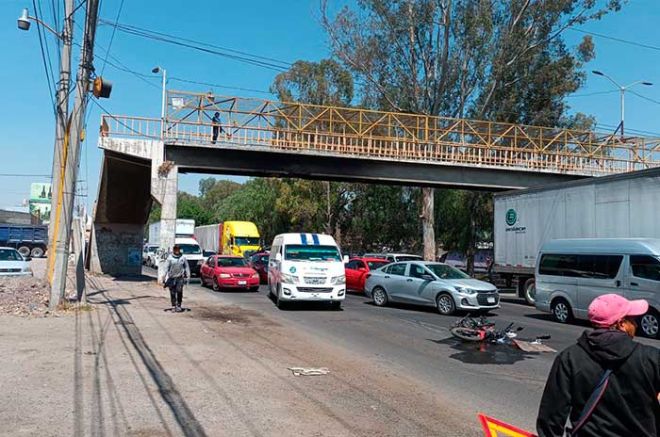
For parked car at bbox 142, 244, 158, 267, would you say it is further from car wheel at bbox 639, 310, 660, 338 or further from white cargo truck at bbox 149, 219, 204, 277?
car wheel at bbox 639, 310, 660, 338

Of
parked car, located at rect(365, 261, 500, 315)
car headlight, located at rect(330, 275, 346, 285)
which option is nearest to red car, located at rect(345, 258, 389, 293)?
Answer: parked car, located at rect(365, 261, 500, 315)

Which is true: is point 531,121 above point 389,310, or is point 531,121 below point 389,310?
above

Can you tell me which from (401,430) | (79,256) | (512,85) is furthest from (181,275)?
(512,85)

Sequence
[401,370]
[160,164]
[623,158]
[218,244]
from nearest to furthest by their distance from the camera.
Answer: [401,370], [160,164], [623,158], [218,244]

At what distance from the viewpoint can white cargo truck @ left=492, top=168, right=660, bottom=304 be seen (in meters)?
16.6

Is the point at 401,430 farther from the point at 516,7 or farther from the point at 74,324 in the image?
the point at 516,7

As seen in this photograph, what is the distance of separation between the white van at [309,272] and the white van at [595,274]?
560 centimetres

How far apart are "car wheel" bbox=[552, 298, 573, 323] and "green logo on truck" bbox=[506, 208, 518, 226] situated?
6.95 meters

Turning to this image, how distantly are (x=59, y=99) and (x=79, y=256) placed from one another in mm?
4053

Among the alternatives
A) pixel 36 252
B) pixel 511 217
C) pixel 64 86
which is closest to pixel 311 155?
pixel 511 217

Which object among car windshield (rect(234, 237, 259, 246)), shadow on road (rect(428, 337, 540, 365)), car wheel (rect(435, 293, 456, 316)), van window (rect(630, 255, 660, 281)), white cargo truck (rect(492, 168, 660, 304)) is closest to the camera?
shadow on road (rect(428, 337, 540, 365))

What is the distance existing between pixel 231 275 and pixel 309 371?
14.9m

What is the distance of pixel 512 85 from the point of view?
4162 centimetres

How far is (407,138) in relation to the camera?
31.3 metres
